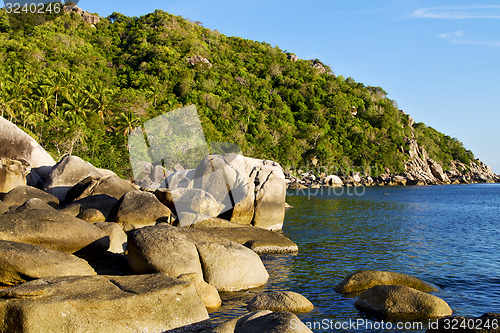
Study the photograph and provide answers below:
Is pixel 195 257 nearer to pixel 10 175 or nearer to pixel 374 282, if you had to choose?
pixel 374 282

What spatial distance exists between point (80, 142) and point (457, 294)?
4594cm

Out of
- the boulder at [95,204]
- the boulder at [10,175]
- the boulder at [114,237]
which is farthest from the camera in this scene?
the boulder at [10,175]

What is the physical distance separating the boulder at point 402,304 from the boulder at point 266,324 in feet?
11.0

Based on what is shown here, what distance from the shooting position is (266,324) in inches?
262

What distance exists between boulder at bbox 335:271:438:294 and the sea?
0.38 meters

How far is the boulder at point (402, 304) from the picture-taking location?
9219mm

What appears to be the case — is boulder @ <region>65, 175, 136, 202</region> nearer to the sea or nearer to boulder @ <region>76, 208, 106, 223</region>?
boulder @ <region>76, 208, 106, 223</region>

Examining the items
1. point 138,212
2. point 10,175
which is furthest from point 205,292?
point 10,175

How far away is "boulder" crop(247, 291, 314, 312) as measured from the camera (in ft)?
30.7

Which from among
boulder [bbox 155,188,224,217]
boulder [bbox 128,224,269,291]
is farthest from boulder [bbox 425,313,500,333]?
boulder [bbox 155,188,224,217]

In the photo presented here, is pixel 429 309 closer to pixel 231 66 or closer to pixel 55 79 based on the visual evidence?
pixel 55 79

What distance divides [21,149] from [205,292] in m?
22.2

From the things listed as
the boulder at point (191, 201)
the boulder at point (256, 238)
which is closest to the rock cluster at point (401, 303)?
the boulder at point (256, 238)

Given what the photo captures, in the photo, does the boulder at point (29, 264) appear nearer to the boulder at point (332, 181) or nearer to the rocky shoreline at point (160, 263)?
the rocky shoreline at point (160, 263)
